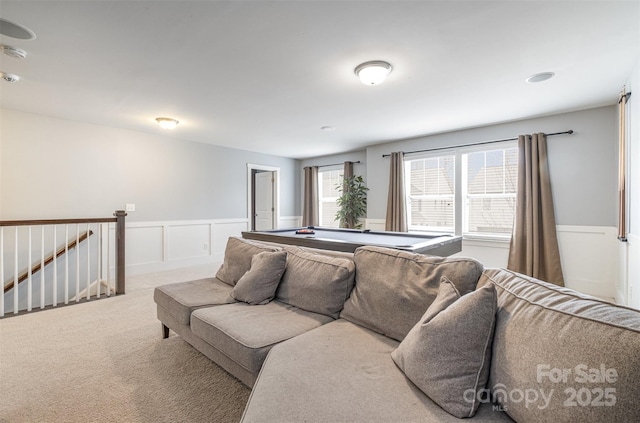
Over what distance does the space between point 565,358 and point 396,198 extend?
456cm

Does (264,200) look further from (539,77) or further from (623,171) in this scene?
(623,171)

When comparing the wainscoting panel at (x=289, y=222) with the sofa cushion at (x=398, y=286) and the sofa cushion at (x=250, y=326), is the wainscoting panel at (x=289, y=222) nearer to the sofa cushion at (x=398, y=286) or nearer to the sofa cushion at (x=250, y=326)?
the sofa cushion at (x=250, y=326)

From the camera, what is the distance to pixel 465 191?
4.64m

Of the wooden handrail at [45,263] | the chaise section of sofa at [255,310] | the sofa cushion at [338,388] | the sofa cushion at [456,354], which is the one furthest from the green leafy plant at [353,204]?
the sofa cushion at [456,354]

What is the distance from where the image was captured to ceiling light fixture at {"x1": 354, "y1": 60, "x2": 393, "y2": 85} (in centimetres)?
244

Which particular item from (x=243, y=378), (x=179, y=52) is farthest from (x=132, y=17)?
(x=243, y=378)

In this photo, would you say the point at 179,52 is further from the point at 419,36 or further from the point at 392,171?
the point at 392,171

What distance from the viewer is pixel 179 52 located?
229cm

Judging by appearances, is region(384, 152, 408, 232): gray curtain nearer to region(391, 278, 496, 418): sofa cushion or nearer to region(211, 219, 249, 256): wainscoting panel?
region(211, 219, 249, 256): wainscoting panel

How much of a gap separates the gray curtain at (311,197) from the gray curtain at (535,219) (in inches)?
161

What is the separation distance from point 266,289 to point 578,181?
166 inches

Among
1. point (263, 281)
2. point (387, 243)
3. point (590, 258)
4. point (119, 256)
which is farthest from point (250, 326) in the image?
point (590, 258)

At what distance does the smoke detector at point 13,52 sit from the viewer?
219 centimetres

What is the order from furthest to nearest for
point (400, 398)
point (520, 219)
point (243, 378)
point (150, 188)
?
point (150, 188), point (520, 219), point (243, 378), point (400, 398)
